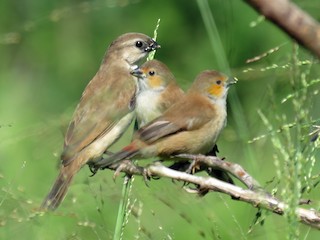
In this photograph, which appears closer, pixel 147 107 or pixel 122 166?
pixel 122 166

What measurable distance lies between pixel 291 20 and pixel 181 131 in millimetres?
2581

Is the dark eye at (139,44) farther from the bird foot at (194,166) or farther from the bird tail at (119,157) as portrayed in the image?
the bird foot at (194,166)

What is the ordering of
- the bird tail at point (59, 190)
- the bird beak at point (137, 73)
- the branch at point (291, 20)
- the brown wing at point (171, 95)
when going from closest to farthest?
the branch at point (291, 20), the bird tail at point (59, 190), the brown wing at point (171, 95), the bird beak at point (137, 73)

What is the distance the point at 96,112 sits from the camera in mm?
4699

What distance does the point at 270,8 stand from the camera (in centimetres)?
136

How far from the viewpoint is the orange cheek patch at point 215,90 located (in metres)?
4.34

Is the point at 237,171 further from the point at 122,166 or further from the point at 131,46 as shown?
the point at 131,46

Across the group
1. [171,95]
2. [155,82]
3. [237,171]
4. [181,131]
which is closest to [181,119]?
[181,131]

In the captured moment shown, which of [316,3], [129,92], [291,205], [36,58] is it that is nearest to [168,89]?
[129,92]

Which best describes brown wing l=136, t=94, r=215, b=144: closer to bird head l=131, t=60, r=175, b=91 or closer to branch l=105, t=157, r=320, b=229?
bird head l=131, t=60, r=175, b=91

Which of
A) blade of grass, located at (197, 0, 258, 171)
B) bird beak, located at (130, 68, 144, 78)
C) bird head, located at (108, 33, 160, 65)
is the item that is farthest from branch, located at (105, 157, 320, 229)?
bird head, located at (108, 33, 160, 65)

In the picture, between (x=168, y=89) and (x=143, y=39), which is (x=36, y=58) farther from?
(x=168, y=89)

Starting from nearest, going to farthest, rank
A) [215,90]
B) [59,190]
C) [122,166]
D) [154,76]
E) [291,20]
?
[291,20] < [122,166] < [215,90] < [59,190] < [154,76]

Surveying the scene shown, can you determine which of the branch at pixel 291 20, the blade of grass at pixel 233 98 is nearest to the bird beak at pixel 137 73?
the blade of grass at pixel 233 98
